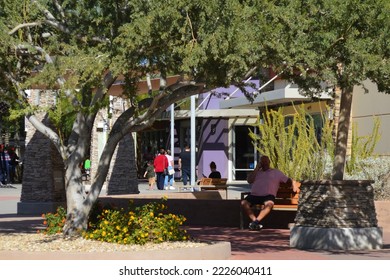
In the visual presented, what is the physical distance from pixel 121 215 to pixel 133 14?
10.4 ft

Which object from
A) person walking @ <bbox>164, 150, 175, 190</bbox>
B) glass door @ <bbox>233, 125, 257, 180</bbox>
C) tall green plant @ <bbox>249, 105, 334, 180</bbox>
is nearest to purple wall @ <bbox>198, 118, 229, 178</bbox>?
glass door @ <bbox>233, 125, 257, 180</bbox>

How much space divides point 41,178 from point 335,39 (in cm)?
1230

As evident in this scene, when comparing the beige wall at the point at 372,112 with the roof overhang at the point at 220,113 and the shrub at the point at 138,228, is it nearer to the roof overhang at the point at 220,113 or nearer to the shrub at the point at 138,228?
the shrub at the point at 138,228

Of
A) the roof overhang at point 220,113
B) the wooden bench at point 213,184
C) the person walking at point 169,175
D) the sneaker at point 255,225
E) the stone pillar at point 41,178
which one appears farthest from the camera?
the roof overhang at point 220,113

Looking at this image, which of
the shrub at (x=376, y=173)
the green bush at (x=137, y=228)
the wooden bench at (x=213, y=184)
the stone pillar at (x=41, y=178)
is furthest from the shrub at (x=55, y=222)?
the wooden bench at (x=213, y=184)

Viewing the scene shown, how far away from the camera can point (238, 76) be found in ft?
45.4

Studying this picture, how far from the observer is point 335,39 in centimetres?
1348

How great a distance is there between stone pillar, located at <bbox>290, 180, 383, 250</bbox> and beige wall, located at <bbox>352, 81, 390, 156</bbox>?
12926mm

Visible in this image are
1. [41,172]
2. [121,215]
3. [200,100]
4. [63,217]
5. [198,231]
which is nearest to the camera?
[121,215]

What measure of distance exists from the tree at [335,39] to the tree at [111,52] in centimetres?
37

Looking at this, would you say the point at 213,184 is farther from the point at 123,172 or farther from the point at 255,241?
the point at 255,241

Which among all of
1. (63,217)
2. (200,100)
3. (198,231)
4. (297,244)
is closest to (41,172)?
(198,231)

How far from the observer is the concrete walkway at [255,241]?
14500 mm

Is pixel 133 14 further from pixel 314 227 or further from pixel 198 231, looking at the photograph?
pixel 198 231
